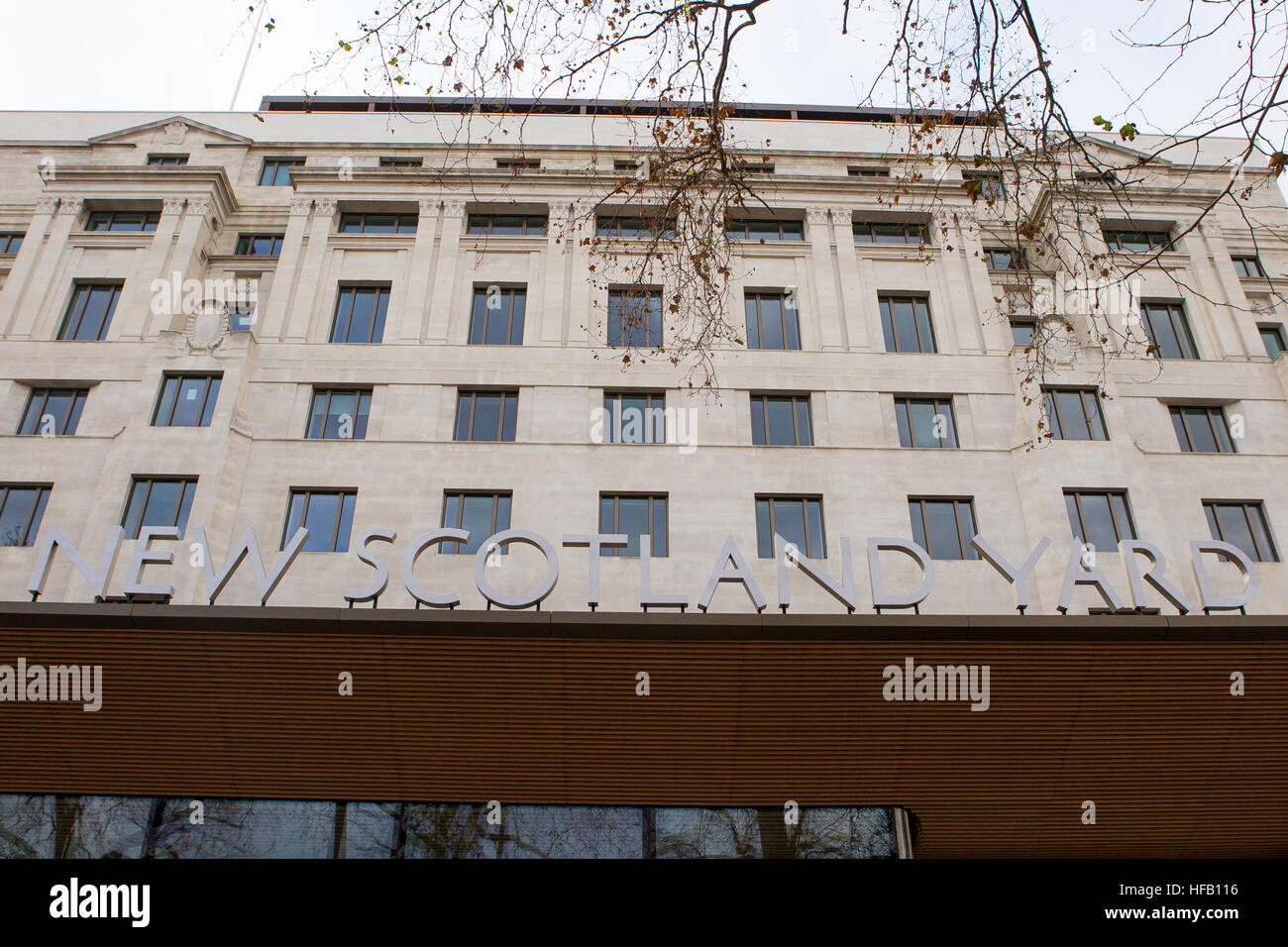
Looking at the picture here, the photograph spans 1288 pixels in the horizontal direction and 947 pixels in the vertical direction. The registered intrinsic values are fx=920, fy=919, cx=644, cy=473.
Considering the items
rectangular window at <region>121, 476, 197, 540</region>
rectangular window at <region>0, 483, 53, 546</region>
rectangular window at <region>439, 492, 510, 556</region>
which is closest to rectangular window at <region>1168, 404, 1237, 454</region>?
rectangular window at <region>439, 492, 510, 556</region>

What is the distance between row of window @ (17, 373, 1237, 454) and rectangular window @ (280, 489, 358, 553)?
194cm

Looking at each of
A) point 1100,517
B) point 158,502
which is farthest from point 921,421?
point 158,502

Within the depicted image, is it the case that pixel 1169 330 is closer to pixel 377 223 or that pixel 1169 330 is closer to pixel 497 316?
pixel 497 316

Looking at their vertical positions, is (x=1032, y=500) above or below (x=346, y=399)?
below

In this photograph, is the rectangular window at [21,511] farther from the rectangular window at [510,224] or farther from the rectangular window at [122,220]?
the rectangular window at [510,224]

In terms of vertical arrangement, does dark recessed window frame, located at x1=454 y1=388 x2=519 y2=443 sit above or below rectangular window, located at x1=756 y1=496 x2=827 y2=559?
above

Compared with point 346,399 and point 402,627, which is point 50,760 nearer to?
point 402,627

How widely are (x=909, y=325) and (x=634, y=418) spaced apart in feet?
29.5

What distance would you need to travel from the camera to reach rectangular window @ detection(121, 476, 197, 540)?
22.7 metres

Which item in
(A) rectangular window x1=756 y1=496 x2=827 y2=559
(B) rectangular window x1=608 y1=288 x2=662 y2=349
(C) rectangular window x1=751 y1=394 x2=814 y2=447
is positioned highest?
(B) rectangular window x1=608 y1=288 x2=662 y2=349

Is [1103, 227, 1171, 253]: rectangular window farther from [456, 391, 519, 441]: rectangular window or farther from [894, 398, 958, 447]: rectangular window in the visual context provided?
[456, 391, 519, 441]: rectangular window

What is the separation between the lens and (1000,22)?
10.5 m
